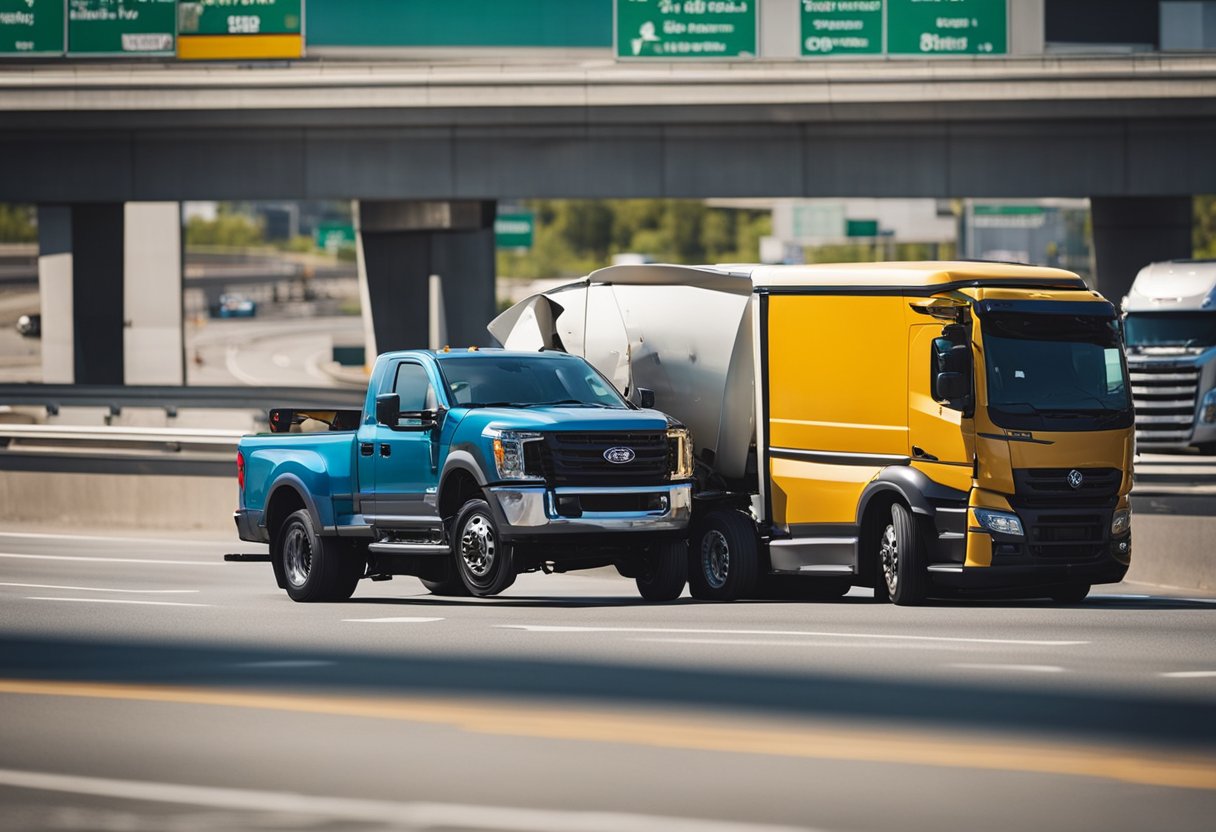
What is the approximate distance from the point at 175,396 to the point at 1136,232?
22349 millimetres

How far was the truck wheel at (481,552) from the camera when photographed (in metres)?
17.2

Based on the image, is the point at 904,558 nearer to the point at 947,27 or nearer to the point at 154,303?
the point at 947,27

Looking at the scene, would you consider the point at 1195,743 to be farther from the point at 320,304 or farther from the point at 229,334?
the point at 320,304

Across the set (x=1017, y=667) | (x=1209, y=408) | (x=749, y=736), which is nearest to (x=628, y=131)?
(x=1209, y=408)

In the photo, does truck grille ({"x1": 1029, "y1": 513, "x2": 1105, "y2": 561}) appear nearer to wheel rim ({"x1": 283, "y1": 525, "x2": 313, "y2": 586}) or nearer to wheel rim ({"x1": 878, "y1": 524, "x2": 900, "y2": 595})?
wheel rim ({"x1": 878, "y1": 524, "x2": 900, "y2": 595})

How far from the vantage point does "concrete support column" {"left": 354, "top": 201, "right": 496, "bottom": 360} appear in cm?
5597

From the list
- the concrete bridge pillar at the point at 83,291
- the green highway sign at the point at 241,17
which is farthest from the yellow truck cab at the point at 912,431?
the concrete bridge pillar at the point at 83,291

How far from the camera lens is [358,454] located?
61.0 feet

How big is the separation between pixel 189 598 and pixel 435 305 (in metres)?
40.9

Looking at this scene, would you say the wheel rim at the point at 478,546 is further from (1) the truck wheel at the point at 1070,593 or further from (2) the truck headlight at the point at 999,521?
(1) the truck wheel at the point at 1070,593

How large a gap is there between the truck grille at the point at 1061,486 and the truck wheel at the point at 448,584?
183 inches

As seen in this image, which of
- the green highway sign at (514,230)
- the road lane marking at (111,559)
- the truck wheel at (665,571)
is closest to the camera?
the truck wheel at (665,571)

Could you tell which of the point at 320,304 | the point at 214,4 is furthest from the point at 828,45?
the point at 320,304

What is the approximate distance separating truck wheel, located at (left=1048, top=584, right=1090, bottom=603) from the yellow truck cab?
2 centimetres
